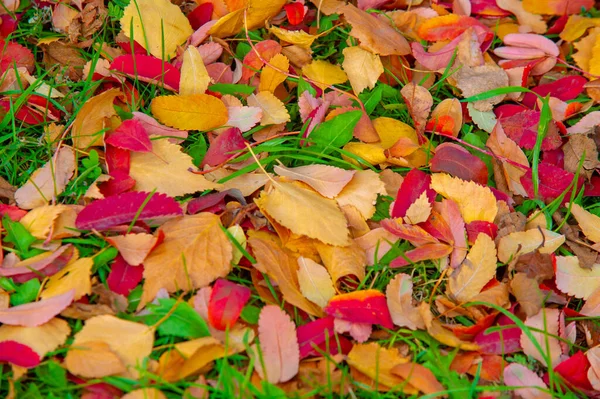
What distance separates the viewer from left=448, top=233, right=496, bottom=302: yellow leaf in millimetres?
1231

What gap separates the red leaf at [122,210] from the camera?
47.3 inches

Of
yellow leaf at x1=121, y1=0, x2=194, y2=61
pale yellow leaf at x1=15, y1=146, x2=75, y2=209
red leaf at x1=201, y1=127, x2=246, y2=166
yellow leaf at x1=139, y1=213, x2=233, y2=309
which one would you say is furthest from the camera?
yellow leaf at x1=121, y1=0, x2=194, y2=61

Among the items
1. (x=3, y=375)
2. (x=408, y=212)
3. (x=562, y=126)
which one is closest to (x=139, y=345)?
(x=3, y=375)

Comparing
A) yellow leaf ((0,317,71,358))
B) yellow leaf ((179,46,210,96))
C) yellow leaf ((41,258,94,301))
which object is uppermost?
yellow leaf ((179,46,210,96))

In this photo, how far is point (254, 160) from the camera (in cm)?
140

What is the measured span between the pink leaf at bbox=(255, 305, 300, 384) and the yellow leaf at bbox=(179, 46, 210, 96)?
23.1 inches

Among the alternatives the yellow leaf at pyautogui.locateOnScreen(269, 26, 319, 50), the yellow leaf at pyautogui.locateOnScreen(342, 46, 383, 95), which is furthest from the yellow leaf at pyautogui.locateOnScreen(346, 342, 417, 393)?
the yellow leaf at pyautogui.locateOnScreen(269, 26, 319, 50)

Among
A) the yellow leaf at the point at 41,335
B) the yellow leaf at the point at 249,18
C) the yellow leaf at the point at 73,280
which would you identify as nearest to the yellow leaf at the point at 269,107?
the yellow leaf at the point at 249,18

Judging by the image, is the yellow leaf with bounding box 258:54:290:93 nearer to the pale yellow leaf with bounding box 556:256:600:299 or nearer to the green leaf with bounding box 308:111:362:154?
the green leaf with bounding box 308:111:362:154

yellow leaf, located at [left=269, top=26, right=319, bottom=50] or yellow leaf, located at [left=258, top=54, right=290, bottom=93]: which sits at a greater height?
yellow leaf, located at [left=269, top=26, right=319, bottom=50]

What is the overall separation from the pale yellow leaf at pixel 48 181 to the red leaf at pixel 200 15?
0.50 m

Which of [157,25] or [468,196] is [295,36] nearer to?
[157,25]

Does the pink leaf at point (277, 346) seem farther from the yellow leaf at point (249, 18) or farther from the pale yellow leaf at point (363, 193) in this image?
the yellow leaf at point (249, 18)

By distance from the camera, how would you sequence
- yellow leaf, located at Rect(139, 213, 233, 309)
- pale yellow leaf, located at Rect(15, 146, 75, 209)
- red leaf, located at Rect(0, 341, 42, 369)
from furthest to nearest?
pale yellow leaf, located at Rect(15, 146, 75, 209)
yellow leaf, located at Rect(139, 213, 233, 309)
red leaf, located at Rect(0, 341, 42, 369)
